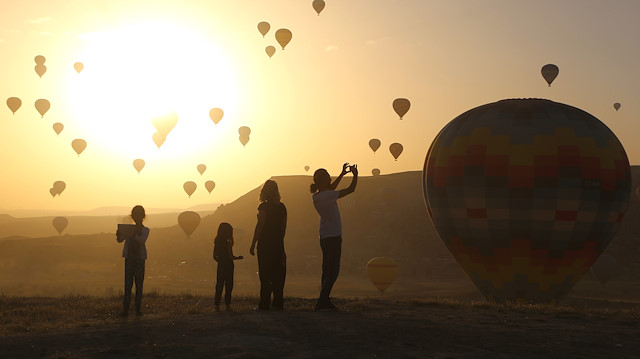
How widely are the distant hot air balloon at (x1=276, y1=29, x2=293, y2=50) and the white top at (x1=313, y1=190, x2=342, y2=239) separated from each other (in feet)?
130

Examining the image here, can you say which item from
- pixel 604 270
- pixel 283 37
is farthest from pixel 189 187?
pixel 604 270

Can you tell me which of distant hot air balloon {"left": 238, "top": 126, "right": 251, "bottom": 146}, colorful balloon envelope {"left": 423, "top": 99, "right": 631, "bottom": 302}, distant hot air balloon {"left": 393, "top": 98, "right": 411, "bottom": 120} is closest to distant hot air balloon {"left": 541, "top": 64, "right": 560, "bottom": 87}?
distant hot air balloon {"left": 393, "top": 98, "right": 411, "bottom": 120}

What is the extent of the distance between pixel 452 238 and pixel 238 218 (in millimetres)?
74116

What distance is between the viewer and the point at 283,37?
51562 mm

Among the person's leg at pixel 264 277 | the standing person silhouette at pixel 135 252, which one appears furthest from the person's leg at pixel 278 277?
the standing person silhouette at pixel 135 252

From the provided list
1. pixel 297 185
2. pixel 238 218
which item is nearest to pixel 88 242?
pixel 238 218

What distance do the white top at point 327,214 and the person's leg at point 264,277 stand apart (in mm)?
1113

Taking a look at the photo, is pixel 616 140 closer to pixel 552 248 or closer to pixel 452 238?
pixel 552 248

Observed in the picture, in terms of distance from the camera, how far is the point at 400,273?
71750 millimetres

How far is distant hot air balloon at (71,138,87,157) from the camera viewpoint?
67625 mm

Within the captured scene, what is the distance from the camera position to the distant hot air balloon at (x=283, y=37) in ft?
168

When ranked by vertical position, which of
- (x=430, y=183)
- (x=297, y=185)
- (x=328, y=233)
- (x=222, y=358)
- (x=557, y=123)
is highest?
(x=297, y=185)

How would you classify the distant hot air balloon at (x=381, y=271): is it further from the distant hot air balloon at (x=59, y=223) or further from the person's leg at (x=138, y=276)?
the distant hot air balloon at (x=59, y=223)

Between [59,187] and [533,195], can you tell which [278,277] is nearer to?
[533,195]
